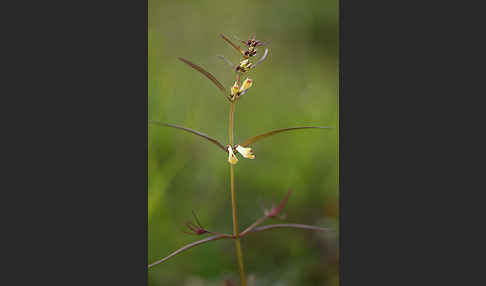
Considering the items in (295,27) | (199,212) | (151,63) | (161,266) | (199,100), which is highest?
(295,27)

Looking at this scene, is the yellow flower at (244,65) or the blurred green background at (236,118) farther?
the blurred green background at (236,118)

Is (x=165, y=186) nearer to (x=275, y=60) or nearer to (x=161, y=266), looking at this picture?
(x=161, y=266)

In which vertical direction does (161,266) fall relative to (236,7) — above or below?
below

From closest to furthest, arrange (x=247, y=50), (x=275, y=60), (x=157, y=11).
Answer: (x=247, y=50) → (x=157, y=11) → (x=275, y=60)

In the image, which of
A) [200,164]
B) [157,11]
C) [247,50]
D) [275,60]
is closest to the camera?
[247,50]

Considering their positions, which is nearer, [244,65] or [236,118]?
[244,65]

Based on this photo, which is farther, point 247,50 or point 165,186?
point 165,186

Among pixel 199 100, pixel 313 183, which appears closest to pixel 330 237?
pixel 313 183

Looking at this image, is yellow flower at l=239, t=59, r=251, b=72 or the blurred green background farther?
the blurred green background
